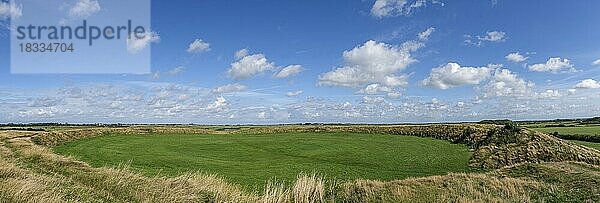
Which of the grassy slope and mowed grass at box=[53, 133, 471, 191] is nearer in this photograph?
the grassy slope

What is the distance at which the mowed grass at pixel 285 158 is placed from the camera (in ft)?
58.4

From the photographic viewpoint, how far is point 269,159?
2188 centimetres

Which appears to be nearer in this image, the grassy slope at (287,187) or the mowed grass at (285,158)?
the grassy slope at (287,187)

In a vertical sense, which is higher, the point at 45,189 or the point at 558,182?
the point at 45,189

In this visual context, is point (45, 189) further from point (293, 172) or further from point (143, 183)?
point (293, 172)

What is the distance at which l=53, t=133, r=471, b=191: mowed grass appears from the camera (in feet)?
58.4

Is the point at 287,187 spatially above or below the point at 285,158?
below

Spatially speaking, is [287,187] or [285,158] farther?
[285,158]

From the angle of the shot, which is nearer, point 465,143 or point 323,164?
point 323,164

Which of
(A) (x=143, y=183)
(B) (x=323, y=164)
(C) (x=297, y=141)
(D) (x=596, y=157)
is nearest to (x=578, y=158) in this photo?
(D) (x=596, y=157)

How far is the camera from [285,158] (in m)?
22.4

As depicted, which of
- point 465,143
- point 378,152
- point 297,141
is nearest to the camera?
point 378,152

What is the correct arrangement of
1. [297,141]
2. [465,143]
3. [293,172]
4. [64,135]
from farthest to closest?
1. [64,135]
2. [297,141]
3. [465,143]
4. [293,172]

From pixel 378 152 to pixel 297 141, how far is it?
7.44 m
